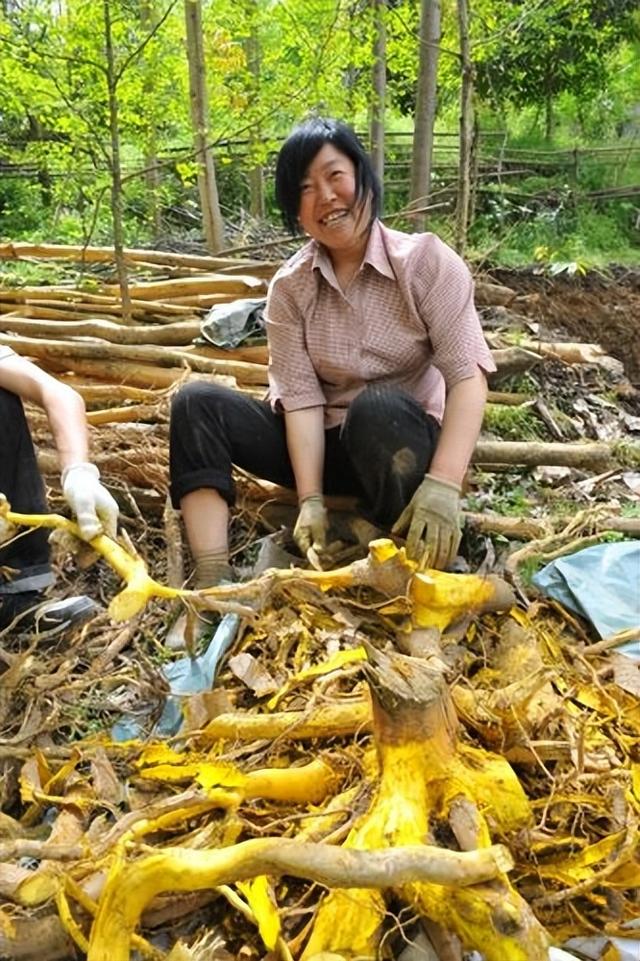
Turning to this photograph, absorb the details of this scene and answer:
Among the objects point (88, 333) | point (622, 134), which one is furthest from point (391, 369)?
point (622, 134)

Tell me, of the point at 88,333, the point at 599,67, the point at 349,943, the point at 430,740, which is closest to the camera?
the point at 349,943

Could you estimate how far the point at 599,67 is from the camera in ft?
36.6

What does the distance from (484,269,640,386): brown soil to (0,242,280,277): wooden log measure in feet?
7.99

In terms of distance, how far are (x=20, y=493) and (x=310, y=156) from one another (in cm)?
108

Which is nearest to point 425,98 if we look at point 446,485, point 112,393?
point 112,393

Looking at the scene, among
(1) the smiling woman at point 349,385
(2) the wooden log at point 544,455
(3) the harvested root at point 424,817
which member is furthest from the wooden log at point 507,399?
(3) the harvested root at point 424,817

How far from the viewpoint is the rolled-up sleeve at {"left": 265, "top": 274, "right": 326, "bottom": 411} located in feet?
6.64

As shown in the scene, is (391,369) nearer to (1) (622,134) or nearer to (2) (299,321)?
→ (2) (299,321)

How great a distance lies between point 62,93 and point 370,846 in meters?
3.53

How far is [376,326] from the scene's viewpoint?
1952mm

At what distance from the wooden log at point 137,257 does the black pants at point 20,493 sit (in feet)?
9.17

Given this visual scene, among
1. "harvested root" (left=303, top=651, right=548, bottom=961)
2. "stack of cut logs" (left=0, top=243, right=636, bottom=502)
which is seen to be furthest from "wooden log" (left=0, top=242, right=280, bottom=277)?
"harvested root" (left=303, top=651, right=548, bottom=961)

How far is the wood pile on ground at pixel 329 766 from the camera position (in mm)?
986

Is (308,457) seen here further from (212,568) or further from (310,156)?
(310,156)
